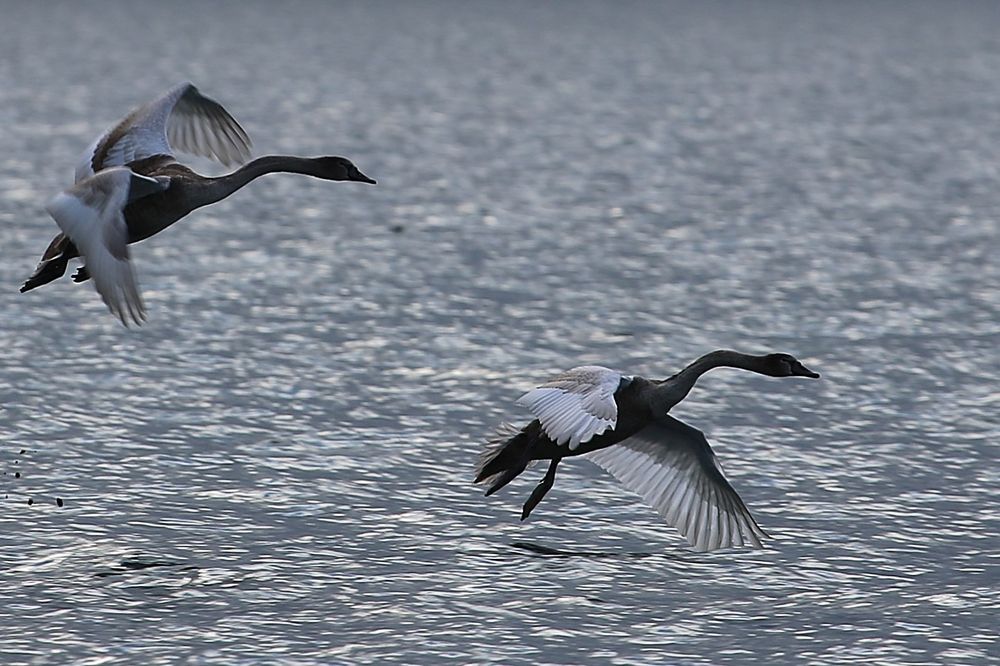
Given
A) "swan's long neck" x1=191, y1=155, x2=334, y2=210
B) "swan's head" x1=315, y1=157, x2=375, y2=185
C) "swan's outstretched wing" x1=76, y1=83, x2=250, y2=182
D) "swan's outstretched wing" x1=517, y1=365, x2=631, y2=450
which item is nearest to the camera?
"swan's outstretched wing" x1=517, y1=365, x2=631, y2=450

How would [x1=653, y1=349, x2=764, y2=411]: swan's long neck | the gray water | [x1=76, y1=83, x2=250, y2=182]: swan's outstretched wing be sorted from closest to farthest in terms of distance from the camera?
the gray water
[x1=653, y1=349, x2=764, y2=411]: swan's long neck
[x1=76, y1=83, x2=250, y2=182]: swan's outstretched wing

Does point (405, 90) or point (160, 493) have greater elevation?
point (405, 90)

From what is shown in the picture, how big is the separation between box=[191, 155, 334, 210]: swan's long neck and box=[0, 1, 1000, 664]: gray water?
3236 mm

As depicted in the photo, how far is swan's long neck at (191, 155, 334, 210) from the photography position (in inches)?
747

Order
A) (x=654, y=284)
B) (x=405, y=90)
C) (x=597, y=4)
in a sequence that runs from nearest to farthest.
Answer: (x=654, y=284)
(x=405, y=90)
(x=597, y=4)

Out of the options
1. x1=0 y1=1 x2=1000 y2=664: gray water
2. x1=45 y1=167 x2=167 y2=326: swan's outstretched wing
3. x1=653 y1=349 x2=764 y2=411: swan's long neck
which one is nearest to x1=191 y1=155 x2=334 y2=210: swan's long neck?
x1=45 y1=167 x2=167 y2=326: swan's outstretched wing

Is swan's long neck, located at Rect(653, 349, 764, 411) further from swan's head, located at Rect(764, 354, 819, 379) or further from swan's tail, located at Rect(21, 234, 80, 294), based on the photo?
swan's tail, located at Rect(21, 234, 80, 294)

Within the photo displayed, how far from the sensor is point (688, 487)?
19062mm

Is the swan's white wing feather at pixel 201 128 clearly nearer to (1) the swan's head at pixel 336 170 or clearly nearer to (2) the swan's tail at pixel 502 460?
Answer: (1) the swan's head at pixel 336 170

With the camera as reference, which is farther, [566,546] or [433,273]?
[433,273]

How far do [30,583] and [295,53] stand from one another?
84.1 metres

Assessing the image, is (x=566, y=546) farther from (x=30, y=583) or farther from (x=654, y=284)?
(x=654, y=284)

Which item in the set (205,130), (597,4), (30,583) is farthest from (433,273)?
(597,4)

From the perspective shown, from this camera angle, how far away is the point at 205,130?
22.4 meters
